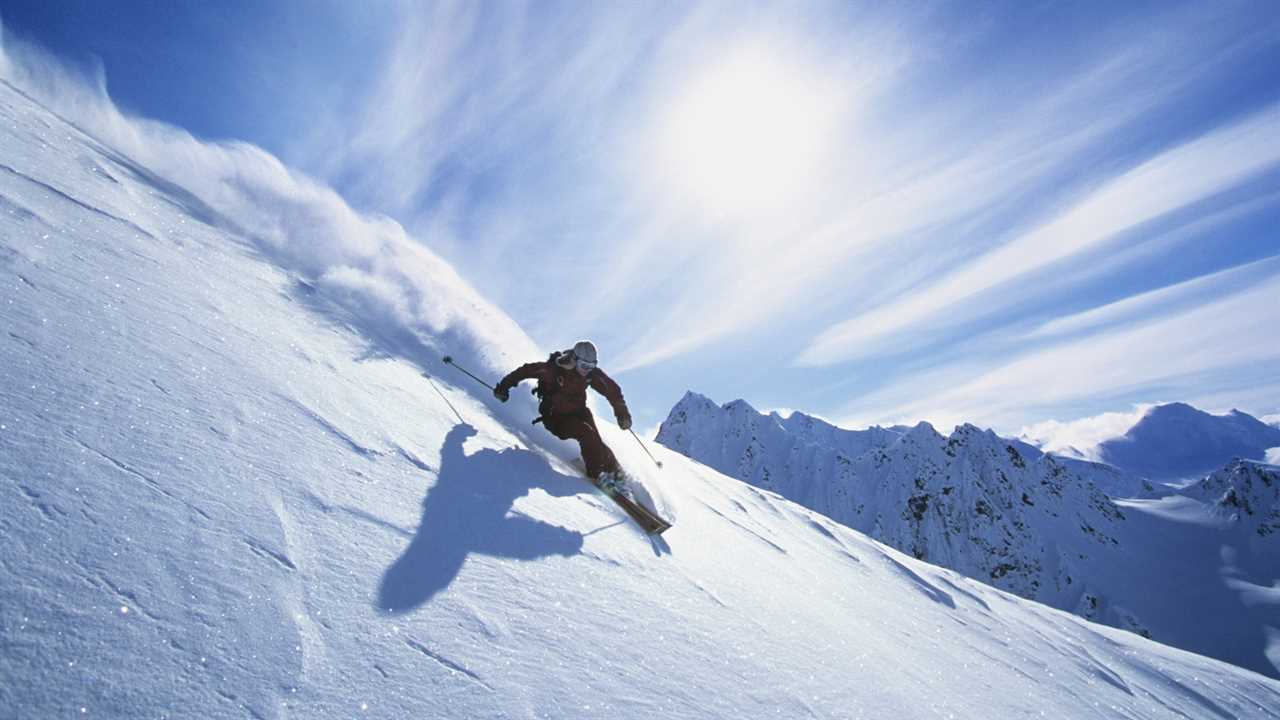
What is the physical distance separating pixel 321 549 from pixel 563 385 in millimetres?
4449

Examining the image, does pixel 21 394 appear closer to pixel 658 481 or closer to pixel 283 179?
pixel 658 481

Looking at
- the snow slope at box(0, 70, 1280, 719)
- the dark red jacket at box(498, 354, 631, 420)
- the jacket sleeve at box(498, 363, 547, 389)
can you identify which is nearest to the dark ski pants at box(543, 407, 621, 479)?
the dark red jacket at box(498, 354, 631, 420)

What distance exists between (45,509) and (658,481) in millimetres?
5835

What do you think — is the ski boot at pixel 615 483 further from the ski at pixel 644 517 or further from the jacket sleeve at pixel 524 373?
the jacket sleeve at pixel 524 373

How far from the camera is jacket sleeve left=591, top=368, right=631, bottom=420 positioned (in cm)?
766

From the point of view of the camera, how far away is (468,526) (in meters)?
3.90

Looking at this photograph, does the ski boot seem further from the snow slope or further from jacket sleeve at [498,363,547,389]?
jacket sleeve at [498,363,547,389]

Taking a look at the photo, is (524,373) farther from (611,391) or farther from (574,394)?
(611,391)

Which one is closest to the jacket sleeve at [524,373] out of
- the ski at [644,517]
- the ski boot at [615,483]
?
the ski boot at [615,483]

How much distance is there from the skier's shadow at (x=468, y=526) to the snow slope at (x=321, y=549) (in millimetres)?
24

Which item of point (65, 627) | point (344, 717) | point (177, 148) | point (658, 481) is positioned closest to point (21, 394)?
point (65, 627)

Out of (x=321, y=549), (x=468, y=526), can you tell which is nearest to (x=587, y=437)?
(x=468, y=526)

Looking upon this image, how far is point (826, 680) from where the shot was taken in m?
3.97

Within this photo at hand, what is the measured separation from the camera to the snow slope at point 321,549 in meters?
2.10
